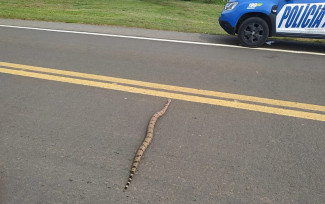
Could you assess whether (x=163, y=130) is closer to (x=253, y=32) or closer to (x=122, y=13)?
(x=253, y=32)

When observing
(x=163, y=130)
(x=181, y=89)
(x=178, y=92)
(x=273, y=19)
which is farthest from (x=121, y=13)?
(x=163, y=130)

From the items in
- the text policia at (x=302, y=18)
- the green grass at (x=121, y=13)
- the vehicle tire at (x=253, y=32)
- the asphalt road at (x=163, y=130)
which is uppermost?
the text policia at (x=302, y=18)

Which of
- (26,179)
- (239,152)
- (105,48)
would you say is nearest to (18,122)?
(26,179)

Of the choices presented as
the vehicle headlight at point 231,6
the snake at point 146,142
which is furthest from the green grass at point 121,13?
the snake at point 146,142

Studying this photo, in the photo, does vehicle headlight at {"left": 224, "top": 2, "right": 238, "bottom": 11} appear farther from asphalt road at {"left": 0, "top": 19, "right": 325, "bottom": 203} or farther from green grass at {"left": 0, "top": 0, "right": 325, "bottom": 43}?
asphalt road at {"left": 0, "top": 19, "right": 325, "bottom": 203}

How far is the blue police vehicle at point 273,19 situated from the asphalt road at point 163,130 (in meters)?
1.27

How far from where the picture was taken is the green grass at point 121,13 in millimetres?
10664

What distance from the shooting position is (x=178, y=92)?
15.7 ft

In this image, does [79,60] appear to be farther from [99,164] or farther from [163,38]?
[99,164]

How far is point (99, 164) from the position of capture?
3086 millimetres

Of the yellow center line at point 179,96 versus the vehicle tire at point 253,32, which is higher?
the vehicle tire at point 253,32

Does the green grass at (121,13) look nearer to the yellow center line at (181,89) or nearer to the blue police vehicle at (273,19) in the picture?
the blue police vehicle at (273,19)

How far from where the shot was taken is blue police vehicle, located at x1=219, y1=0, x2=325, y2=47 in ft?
23.9

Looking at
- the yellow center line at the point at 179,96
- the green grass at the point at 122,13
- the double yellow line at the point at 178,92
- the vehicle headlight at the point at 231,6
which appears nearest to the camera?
the yellow center line at the point at 179,96
